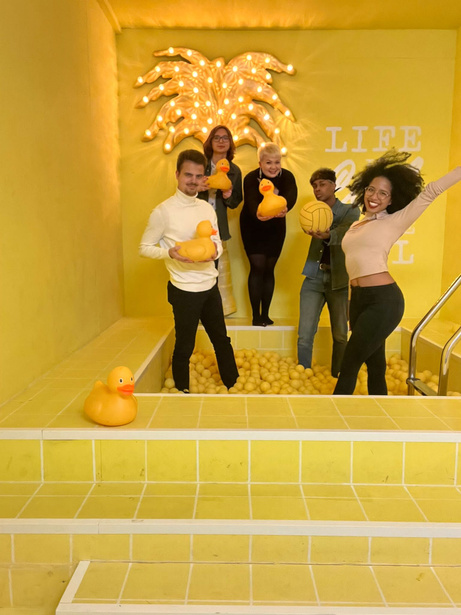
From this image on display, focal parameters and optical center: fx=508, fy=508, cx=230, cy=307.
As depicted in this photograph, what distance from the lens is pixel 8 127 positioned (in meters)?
2.47

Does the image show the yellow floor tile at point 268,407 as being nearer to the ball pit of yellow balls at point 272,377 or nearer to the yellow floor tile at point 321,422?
the yellow floor tile at point 321,422

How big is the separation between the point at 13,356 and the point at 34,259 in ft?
1.92

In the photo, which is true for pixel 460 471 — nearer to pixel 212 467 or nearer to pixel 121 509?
pixel 212 467

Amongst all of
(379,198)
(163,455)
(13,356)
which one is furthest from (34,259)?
(379,198)

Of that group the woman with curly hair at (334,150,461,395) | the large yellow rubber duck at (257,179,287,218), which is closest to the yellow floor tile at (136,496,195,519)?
the woman with curly hair at (334,150,461,395)

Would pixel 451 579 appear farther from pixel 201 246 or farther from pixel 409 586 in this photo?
pixel 201 246

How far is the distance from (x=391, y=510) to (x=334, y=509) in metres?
0.20

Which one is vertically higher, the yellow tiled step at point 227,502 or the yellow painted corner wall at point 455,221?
the yellow painted corner wall at point 455,221

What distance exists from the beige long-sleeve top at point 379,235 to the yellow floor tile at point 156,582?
158 centimetres

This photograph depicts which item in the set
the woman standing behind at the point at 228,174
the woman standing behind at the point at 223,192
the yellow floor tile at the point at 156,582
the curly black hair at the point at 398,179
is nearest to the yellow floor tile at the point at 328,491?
the yellow floor tile at the point at 156,582

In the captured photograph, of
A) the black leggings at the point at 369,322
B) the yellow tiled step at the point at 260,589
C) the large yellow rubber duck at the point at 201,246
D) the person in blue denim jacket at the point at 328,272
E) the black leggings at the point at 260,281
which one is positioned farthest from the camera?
the black leggings at the point at 260,281

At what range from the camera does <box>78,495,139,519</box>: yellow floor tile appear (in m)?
1.74

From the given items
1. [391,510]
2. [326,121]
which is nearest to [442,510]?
[391,510]

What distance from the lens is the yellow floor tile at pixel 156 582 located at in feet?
5.03
